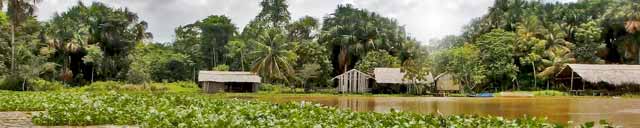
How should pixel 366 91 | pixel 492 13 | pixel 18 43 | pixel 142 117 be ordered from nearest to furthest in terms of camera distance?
pixel 142 117, pixel 18 43, pixel 366 91, pixel 492 13

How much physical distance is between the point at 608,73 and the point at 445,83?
33.3 ft

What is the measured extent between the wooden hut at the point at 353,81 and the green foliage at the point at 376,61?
248 centimetres

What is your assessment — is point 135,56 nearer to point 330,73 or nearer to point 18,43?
point 18,43

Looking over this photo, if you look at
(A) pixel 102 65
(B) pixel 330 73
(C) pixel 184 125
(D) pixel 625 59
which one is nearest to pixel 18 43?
(A) pixel 102 65

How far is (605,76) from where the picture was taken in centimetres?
3778

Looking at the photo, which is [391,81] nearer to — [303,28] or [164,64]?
[303,28]

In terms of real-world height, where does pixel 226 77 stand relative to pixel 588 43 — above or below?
below

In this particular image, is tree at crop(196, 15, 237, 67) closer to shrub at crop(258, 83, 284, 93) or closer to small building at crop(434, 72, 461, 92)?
shrub at crop(258, 83, 284, 93)

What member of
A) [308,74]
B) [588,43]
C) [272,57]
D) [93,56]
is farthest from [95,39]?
[588,43]

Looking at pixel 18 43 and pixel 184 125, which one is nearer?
pixel 184 125

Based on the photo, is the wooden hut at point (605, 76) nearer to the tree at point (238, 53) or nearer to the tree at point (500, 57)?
the tree at point (500, 57)

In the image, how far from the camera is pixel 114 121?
1094cm

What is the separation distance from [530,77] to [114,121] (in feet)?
122

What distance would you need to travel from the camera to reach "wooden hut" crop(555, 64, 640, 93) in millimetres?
37625
